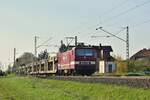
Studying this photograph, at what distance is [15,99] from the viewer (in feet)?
82.6

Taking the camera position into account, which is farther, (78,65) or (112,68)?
(112,68)

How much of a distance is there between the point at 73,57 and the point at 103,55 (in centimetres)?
5204

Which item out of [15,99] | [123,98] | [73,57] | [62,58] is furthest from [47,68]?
[123,98]

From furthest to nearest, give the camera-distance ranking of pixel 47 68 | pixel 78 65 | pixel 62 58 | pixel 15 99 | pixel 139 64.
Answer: pixel 139 64 < pixel 47 68 < pixel 62 58 < pixel 78 65 < pixel 15 99

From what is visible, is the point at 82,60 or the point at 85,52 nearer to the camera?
the point at 82,60

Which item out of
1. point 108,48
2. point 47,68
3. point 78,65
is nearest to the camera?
point 78,65

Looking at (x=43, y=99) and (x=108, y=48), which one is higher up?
(x=108, y=48)

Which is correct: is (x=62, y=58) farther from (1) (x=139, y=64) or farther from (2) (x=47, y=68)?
(1) (x=139, y=64)

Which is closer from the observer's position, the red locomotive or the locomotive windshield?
the red locomotive

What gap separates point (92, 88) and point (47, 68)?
43346 millimetres

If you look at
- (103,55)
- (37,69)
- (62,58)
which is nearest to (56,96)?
(62,58)

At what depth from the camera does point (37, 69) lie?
3216 inches

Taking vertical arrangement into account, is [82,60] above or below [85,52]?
below

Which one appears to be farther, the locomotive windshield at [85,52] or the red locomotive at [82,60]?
the locomotive windshield at [85,52]
